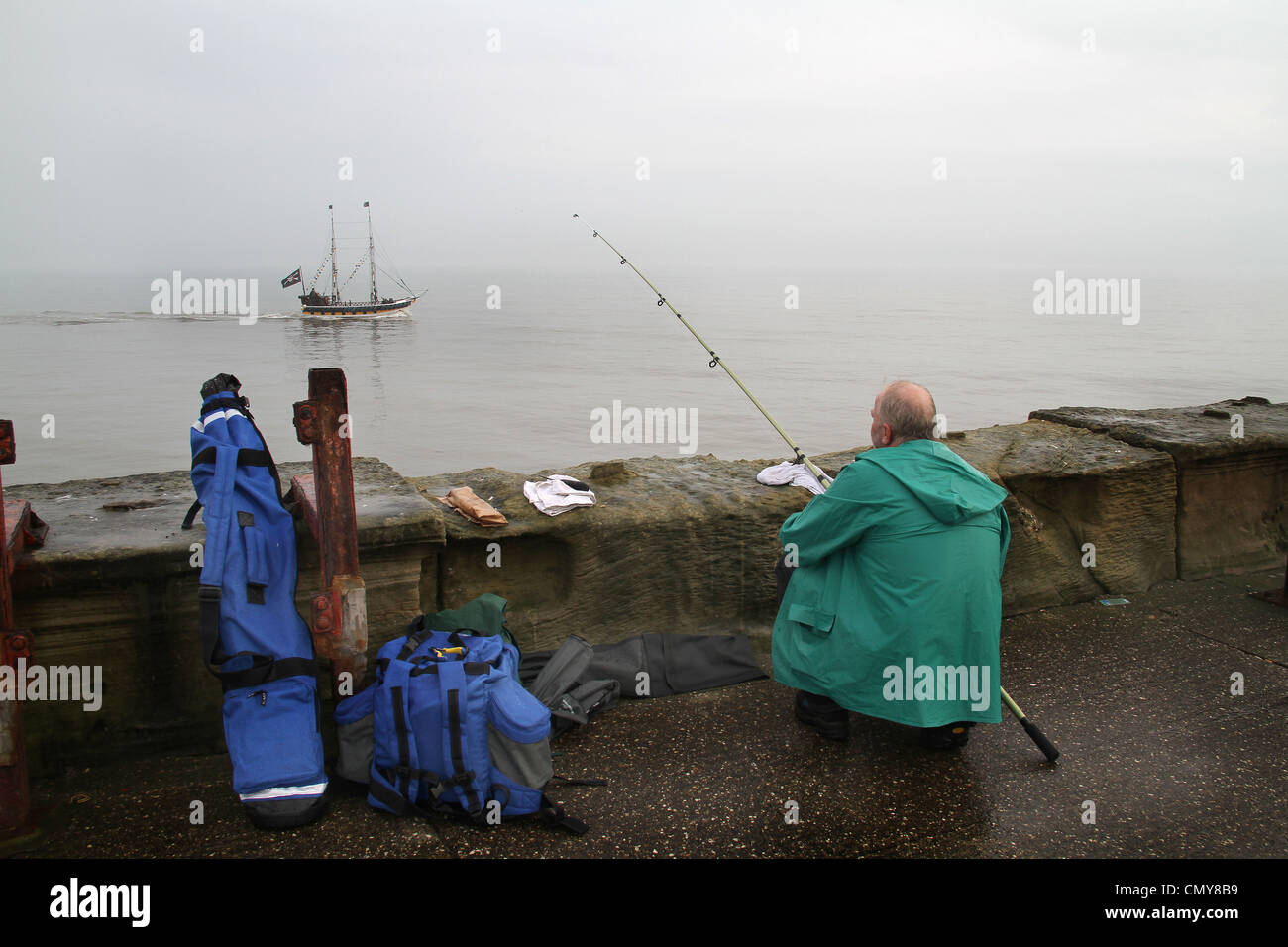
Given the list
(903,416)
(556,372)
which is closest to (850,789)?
(903,416)

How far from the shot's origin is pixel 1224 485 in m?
4.98

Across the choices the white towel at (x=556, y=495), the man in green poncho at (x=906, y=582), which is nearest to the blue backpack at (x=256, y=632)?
the white towel at (x=556, y=495)

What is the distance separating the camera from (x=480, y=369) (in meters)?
37.8

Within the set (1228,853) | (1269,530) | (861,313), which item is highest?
(861,313)

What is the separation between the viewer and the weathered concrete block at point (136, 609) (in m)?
3.07

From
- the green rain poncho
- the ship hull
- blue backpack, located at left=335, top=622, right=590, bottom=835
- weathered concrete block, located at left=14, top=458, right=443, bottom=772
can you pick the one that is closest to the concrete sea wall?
weathered concrete block, located at left=14, top=458, right=443, bottom=772

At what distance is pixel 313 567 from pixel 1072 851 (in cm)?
252

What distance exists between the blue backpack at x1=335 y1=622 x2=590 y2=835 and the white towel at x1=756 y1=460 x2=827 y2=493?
1.74 metres

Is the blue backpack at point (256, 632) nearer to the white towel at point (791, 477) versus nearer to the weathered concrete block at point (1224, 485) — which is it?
the white towel at point (791, 477)

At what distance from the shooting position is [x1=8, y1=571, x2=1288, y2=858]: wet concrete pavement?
2.79 meters

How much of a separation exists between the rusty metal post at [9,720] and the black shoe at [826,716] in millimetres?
2394

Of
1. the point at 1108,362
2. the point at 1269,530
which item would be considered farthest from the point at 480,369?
the point at 1269,530

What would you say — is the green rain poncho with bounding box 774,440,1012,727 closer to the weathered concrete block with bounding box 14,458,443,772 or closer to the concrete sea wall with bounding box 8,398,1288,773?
the concrete sea wall with bounding box 8,398,1288,773
